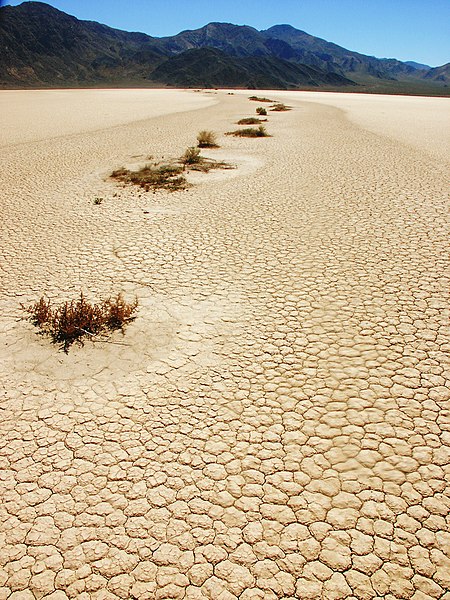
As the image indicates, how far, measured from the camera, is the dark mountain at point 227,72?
10506 centimetres

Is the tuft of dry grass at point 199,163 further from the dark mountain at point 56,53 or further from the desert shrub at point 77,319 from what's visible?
the dark mountain at point 56,53

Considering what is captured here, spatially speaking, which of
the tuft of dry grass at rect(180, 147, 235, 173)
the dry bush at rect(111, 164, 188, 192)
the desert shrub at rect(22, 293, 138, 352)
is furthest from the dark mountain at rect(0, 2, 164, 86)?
the desert shrub at rect(22, 293, 138, 352)

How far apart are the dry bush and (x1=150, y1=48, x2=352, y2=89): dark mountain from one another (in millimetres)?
104831

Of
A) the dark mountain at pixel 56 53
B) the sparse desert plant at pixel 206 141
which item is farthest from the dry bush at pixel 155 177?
the dark mountain at pixel 56 53

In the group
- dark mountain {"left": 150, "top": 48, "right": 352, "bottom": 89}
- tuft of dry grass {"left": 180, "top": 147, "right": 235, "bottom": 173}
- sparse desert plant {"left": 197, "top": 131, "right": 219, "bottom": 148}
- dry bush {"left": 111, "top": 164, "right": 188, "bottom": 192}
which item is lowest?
dry bush {"left": 111, "top": 164, "right": 188, "bottom": 192}

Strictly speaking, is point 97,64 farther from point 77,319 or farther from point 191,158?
point 77,319

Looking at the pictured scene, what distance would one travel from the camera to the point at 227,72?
107250 millimetres

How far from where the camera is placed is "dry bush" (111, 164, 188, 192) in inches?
328

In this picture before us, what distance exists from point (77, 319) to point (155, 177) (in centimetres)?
578

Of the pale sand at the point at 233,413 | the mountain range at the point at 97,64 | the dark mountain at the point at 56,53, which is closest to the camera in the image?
the pale sand at the point at 233,413

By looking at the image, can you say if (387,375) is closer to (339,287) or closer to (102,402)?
(339,287)

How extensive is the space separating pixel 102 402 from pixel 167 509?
40.8 inches

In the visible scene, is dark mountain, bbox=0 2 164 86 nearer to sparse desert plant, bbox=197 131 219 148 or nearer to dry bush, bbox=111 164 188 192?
sparse desert plant, bbox=197 131 219 148

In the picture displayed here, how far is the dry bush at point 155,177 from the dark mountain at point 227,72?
344 ft
